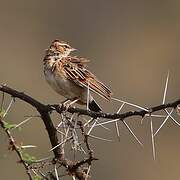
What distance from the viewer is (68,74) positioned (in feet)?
20.7

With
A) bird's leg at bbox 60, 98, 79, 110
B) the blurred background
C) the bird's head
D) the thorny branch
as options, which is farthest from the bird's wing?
the blurred background

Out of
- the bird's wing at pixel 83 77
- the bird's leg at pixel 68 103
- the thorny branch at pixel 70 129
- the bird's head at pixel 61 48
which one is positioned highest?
the bird's head at pixel 61 48

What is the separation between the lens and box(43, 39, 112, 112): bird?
19.6 feet

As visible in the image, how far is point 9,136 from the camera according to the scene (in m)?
4.81

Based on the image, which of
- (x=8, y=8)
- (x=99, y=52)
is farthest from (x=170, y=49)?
(x=8, y=8)

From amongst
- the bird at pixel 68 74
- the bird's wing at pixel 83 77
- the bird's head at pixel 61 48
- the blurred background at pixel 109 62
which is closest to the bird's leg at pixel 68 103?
the bird at pixel 68 74

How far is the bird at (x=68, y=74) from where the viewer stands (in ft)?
19.6

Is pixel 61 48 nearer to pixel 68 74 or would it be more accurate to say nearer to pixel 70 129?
pixel 68 74

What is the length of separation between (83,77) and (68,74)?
1.24ft

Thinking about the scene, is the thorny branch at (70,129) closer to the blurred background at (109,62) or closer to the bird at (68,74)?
the bird at (68,74)

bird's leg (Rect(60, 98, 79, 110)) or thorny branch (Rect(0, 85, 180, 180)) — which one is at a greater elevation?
bird's leg (Rect(60, 98, 79, 110))

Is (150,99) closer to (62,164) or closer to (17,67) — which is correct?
(17,67)

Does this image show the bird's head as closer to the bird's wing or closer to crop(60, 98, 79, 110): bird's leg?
the bird's wing

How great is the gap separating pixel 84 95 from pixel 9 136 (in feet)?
5.09
